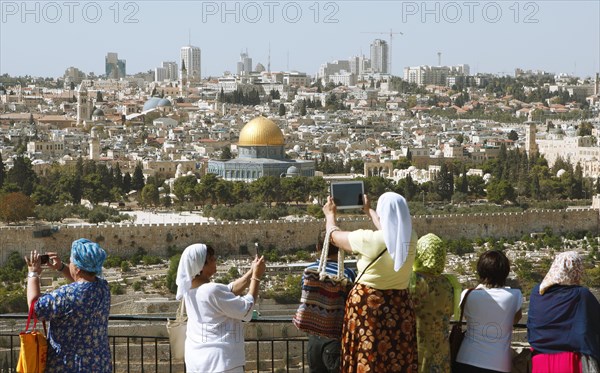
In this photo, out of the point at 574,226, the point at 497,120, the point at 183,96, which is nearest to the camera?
the point at 574,226

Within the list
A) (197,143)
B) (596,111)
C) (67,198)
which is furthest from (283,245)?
(596,111)

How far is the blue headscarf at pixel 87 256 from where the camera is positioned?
4188 millimetres

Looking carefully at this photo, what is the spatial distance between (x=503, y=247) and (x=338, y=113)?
50729 mm

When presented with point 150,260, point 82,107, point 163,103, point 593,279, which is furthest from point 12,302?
point 163,103

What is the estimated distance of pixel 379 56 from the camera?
135m

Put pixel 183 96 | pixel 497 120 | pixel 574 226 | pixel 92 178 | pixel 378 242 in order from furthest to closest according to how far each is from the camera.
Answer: pixel 183 96 < pixel 497 120 < pixel 92 178 < pixel 574 226 < pixel 378 242

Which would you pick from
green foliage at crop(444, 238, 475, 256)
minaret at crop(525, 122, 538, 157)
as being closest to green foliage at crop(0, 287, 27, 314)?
green foliage at crop(444, 238, 475, 256)

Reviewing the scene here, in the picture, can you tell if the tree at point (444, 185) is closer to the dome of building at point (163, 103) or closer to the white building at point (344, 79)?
the dome of building at point (163, 103)

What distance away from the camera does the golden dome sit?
39594mm

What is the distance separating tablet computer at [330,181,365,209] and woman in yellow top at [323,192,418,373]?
102 mm

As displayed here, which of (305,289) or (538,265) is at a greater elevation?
(305,289)

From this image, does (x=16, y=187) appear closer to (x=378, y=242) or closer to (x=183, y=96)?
(x=378, y=242)

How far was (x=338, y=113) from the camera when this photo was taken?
253 ft

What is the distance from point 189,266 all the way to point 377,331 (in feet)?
2.26
